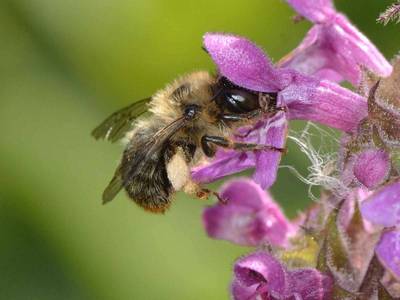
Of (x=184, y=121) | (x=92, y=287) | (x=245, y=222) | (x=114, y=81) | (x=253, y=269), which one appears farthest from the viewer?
(x=114, y=81)

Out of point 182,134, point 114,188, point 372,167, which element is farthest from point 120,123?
point 372,167

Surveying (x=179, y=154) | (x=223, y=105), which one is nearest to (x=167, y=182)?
(x=179, y=154)

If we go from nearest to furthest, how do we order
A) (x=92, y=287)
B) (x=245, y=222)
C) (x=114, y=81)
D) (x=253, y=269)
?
1. (x=253, y=269)
2. (x=245, y=222)
3. (x=92, y=287)
4. (x=114, y=81)

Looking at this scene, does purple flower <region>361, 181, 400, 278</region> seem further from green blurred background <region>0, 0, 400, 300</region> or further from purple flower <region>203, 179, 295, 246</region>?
green blurred background <region>0, 0, 400, 300</region>

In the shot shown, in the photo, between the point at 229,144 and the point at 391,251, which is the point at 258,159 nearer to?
the point at 229,144

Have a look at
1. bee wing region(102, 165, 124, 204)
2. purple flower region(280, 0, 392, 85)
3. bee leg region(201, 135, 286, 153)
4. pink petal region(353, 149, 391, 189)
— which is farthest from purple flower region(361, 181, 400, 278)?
bee wing region(102, 165, 124, 204)

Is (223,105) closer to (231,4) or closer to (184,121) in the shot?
(184,121)

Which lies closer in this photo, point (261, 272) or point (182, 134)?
point (261, 272)
